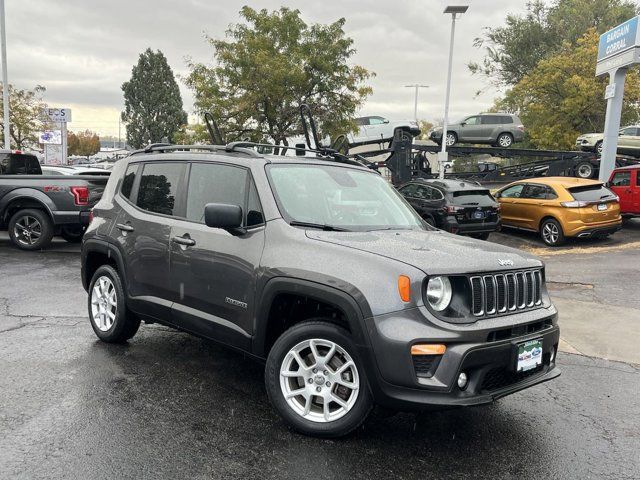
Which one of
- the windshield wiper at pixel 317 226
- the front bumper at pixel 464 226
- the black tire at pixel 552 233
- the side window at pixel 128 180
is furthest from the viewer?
the black tire at pixel 552 233

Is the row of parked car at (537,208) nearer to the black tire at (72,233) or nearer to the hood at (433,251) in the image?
the black tire at (72,233)

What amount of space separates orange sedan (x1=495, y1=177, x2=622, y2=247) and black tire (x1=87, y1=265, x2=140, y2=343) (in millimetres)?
10966

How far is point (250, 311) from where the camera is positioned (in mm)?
3775

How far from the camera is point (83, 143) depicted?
297ft

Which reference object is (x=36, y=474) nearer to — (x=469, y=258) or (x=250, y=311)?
(x=250, y=311)

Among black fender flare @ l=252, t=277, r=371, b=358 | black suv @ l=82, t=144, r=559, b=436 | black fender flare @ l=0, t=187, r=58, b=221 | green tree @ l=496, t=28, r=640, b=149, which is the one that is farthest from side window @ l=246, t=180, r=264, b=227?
green tree @ l=496, t=28, r=640, b=149

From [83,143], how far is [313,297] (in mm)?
Result: 96865

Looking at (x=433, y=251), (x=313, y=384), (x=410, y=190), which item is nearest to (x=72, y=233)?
(x=410, y=190)

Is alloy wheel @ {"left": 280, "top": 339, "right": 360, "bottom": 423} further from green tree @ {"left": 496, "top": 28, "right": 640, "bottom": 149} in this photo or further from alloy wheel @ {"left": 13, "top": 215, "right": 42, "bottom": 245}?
green tree @ {"left": 496, "top": 28, "right": 640, "bottom": 149}

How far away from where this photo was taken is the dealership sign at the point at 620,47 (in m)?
15.7

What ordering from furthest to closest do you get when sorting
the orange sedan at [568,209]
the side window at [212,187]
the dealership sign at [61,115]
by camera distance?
the dealership sign at [61,115] < the orange sedan at [568,209] < the side window at [212,187]

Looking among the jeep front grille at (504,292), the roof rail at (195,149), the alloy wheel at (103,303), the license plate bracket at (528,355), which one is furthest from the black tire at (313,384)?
the alloy wheel at (103,303)

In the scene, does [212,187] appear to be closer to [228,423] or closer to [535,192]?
[228,423]

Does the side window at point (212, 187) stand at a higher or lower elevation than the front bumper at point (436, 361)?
higher
